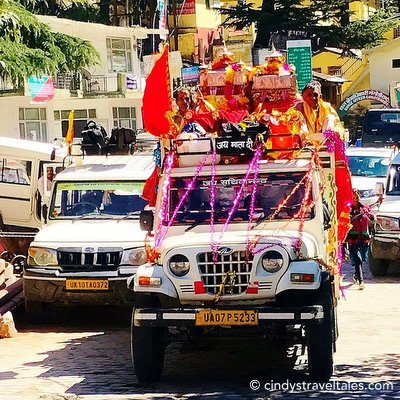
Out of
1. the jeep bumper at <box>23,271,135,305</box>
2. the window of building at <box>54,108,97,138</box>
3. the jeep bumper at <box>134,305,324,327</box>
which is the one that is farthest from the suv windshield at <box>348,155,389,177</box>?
the window of building at <box>54,108,97,138</box>

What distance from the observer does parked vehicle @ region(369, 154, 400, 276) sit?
18953mm

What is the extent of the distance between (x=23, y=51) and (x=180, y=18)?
36403 millimetres

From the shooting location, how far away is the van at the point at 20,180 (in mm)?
20172

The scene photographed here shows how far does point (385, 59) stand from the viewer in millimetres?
61125

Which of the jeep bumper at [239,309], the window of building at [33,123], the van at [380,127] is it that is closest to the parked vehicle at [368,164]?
the jeep bumper at [239,309]

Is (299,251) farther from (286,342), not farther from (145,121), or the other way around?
(145,121)

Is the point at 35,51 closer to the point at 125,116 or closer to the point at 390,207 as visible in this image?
the point at 390,207

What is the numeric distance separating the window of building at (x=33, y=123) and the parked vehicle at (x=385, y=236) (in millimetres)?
29977

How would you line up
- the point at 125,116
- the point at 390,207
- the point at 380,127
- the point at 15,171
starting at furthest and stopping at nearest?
the point at 125,116
the point at 380,127
the point at 15,171
the point at 390,207

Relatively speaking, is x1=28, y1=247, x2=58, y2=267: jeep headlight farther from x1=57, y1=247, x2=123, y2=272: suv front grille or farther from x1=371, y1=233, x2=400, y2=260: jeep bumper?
x1=371, y1=233, x2=400, y2=260: jeep bumper

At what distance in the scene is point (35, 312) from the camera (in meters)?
14.1

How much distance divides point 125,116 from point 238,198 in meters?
42.7

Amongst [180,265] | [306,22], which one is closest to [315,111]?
[180,265]

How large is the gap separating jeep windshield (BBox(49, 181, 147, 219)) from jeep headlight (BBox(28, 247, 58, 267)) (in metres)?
0.98
